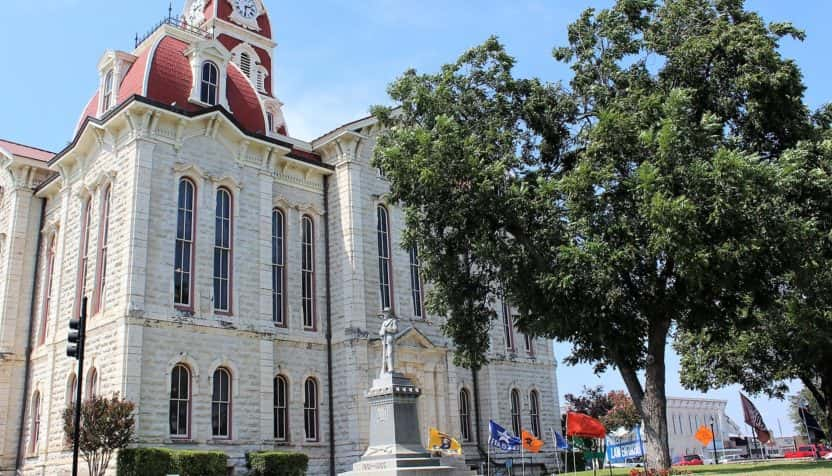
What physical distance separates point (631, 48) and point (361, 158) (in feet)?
46.9

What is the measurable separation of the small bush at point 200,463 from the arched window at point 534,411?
18213 mm

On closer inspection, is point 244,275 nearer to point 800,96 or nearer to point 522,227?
point 522,227

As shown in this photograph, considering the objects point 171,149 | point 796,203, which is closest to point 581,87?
point 796,203

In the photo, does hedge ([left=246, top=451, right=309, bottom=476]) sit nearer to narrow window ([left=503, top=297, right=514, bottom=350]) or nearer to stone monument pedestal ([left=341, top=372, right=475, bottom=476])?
stone monument pedestal ([left=341, top=372, right=475, bottom=476])

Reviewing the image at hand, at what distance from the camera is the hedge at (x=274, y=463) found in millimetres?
25266

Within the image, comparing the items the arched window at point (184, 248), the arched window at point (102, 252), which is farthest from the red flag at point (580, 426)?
the arched window at point (102, 252)

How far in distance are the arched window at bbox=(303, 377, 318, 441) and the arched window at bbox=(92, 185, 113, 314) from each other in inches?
336

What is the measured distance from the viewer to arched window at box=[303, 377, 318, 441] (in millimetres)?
29469

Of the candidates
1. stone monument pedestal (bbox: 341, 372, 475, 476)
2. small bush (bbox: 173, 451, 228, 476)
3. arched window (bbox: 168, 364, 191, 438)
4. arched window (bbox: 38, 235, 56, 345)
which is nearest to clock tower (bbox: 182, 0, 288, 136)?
arched window (bbox: 38, 235, 56, 345)

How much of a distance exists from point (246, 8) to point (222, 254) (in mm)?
22915

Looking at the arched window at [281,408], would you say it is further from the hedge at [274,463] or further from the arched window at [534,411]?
the arched window at [534,411]

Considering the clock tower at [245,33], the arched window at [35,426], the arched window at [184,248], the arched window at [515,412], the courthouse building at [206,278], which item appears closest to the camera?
the courthouse building at [206,278]

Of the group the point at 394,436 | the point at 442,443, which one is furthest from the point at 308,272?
the point at 394,436

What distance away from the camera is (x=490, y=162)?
21797mm
